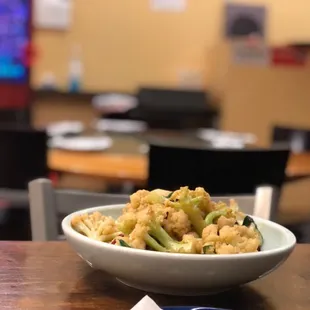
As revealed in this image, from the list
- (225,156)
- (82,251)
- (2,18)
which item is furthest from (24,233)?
(2,18)

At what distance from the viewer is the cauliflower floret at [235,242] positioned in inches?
29.8

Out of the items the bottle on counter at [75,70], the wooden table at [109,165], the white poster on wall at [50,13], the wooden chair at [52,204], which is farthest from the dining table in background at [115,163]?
the white poster on wall at [50,13]

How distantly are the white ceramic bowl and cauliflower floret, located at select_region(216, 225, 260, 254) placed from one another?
3 centimetres

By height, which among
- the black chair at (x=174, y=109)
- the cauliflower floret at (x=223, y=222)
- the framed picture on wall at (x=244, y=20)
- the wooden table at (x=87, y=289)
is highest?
the framed picture on wall at (x=244, y=20)

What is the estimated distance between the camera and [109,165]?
2131 mm

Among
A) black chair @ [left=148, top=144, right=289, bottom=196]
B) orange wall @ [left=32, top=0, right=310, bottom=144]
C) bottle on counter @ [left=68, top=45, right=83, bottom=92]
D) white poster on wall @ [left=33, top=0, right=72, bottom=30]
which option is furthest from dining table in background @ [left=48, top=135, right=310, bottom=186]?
white poster on wall @ [left=33, top=0, right=72, bottom=30]

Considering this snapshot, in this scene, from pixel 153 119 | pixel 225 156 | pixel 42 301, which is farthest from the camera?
pixel 153 119

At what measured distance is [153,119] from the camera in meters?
4.38

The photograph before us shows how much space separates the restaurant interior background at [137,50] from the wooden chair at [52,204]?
9.64 feet

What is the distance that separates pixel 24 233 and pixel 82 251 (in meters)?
1.66

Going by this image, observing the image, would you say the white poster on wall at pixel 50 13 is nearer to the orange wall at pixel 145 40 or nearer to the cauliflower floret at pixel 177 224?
the orange wall at pixel 145 40

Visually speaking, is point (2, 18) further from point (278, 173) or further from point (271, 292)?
point (271, 292)

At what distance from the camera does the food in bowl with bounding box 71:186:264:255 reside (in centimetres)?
77

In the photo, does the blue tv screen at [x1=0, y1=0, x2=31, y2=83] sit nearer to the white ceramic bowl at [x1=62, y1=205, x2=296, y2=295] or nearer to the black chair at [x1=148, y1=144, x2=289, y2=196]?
the black chair at [x1=148, y1=144, x2=289, y2=196]
